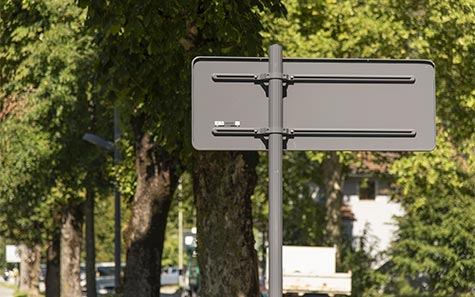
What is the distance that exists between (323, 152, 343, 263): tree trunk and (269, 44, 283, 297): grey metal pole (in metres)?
42.5

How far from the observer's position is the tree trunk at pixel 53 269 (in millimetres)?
48500

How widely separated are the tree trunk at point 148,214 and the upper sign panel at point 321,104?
19.4 metres

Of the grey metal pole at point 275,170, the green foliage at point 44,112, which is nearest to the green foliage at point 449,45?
the green foliage at point 44,112

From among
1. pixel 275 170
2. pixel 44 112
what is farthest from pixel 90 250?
pixel 275 170

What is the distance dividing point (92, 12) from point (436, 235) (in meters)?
27.8

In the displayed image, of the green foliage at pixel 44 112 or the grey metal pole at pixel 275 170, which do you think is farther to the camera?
the green foliage at pixel 44 112

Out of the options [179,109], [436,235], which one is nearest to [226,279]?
[179,109]

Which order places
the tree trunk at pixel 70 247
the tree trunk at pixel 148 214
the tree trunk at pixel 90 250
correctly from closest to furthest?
the tree trunk at pixel 148 214 → the tree trunk at pixel 90 250 → the tree trunk at pixel 70 247

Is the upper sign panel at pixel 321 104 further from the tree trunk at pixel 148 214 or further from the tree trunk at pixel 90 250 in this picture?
the tree trunk at pixel 90 250

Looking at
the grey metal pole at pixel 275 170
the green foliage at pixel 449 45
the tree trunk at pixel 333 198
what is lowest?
the grey metal pole at pixel 275 170

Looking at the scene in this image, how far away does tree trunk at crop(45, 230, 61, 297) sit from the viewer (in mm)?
48500

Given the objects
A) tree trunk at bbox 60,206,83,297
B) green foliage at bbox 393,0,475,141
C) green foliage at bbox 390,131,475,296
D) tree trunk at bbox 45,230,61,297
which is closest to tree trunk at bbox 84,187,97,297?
tree trunk at bbox 60,206,83,297

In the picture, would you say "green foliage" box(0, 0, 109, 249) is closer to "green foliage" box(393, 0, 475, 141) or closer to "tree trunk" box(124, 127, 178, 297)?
"tree trunk" box(124, 127, 178, 297)

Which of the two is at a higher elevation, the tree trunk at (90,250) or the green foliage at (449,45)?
the green foliage at (449,45)
